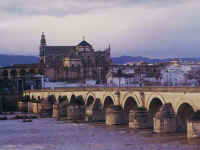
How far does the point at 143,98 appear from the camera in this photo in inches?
2381

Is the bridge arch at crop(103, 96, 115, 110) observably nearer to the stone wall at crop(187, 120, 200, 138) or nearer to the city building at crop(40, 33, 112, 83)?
the stone wall at crop(187, 120, 200, 138)

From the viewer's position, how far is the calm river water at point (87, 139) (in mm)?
46094

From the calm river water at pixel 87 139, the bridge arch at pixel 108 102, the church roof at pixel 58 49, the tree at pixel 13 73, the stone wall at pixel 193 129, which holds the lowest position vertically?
the calm river water at pixel 87 139

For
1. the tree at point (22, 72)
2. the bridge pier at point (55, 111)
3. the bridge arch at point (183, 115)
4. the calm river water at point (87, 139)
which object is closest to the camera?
the calm river water at point (87, 139)

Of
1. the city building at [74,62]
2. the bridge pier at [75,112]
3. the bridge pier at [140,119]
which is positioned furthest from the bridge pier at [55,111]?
the city building at [74,62]

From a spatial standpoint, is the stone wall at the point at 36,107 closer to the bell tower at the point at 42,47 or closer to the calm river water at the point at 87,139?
the calm river water at the point at 87,139

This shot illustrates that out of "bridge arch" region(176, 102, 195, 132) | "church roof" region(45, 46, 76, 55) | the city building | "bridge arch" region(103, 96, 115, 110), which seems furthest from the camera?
"church roof" region(45, 46, 76, 55)

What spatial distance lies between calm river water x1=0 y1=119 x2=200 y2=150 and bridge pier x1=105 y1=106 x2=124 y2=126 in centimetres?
119

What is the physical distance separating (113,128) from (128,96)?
17.6ft

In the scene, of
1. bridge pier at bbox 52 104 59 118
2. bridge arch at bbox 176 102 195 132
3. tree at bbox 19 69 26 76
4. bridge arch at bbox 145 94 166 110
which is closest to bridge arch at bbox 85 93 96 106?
bridge pier at bbox 52 104 59 118

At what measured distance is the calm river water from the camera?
46.1m

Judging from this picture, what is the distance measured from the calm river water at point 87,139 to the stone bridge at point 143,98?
3181mm

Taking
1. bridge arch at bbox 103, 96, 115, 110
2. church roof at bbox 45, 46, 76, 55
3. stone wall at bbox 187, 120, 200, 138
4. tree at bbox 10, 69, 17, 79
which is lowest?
stone wall at bbox 187, 120, 200, 138

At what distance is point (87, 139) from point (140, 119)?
315 inches
